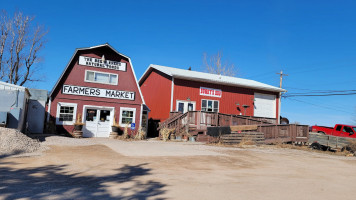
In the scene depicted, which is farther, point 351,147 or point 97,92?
point 97,92

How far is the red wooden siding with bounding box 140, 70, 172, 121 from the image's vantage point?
2216 cm

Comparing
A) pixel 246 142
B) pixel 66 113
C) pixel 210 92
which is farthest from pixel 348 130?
pixel 66 113

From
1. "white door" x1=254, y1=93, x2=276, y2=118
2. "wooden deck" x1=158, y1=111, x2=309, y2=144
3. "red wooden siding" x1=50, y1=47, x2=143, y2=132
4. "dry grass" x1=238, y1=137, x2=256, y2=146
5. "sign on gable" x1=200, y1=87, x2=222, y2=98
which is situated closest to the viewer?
"dry grass" x1=238, y1=137, x2=256, y2=146

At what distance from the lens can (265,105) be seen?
2552 cm

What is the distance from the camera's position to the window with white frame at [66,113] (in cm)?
1639

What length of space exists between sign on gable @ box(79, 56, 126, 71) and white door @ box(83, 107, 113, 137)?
2.87 m

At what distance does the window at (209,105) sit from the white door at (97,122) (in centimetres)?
830

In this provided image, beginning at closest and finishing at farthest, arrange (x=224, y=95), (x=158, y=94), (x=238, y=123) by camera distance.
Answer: (x=238, y=123) < (x=224, y=95) < (x=158, y=94)

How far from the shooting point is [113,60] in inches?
707

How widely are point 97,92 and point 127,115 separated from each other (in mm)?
2524

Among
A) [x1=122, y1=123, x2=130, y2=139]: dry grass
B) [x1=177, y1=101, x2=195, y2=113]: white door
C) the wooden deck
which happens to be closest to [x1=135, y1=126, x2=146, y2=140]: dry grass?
[x1=122, y1=123, x2=130, y2=139]: dry grass

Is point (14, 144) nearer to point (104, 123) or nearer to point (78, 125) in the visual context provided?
point (78, 125)

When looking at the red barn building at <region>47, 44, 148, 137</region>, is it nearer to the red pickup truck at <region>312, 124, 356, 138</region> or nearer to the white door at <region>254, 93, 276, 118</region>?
the white door at <region>254, 93, 276, 118</region>

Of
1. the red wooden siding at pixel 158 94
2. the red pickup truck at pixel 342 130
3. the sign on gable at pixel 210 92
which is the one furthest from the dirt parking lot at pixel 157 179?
the red pickup truck at pixel 342 130
